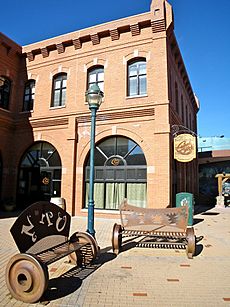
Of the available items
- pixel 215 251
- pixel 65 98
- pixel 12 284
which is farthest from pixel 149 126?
pixel 12 284

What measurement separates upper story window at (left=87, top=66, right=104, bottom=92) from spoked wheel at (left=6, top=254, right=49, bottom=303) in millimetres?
10876

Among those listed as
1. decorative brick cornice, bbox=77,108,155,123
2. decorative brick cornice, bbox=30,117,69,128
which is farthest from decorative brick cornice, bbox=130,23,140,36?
decorative brick cornice, bbox=30,117,69,128

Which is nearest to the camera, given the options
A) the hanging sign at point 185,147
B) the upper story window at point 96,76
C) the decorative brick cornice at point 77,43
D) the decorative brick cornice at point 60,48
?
the hanging sign at point 185,147

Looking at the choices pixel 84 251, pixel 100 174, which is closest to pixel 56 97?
pixel 100 174

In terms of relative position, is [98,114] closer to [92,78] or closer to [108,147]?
[108,147]

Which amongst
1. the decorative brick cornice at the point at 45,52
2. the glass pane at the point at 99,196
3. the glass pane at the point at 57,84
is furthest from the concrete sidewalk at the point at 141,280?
the decorative brick cornice at the point at 45,52

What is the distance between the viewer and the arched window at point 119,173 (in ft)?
38.6

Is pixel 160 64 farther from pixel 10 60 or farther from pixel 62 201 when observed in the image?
pixel 10 60

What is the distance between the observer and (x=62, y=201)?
1230 cm

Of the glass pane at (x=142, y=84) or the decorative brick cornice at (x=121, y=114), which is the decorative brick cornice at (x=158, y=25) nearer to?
the glass pane at (x=142, y=84)

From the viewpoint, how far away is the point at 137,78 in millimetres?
12508

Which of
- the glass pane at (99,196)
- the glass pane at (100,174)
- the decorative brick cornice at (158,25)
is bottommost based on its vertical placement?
the glass pane at (99,196)

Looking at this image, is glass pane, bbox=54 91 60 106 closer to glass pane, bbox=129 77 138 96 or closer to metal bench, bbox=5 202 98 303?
glass pane, bbox=129 77 138 96

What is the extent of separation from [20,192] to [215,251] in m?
11.9
